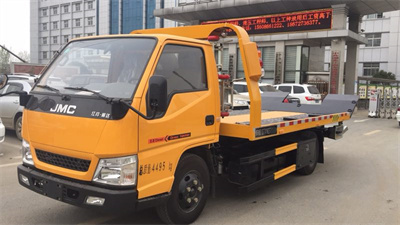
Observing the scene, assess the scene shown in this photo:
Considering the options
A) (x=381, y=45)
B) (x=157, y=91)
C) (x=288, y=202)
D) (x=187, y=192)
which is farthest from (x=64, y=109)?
(x=381, y=45)

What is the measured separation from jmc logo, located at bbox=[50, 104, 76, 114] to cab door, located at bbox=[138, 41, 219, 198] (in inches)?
28.8

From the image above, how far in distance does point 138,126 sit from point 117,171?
47 centimetres

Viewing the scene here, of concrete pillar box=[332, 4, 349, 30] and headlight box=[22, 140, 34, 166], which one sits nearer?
headlight box=[22, 140, 34, 166]

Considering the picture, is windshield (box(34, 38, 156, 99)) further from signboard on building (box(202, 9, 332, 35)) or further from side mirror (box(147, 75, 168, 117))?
signboard on building (box(202, 9, 332, 35))

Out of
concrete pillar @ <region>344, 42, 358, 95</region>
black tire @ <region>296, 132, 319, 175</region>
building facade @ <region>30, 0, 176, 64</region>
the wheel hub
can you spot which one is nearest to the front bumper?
the wheel hub

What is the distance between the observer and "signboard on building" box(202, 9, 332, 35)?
2144cm

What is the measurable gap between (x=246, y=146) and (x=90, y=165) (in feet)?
8.25

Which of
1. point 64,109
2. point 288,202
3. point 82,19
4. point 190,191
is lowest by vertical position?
point 288,202

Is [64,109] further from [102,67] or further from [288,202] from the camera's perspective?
[288,202]

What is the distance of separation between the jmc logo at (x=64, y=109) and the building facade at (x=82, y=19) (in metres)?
56.0

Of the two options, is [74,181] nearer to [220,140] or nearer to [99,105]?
[99,105]

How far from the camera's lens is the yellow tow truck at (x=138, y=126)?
329 centimetres

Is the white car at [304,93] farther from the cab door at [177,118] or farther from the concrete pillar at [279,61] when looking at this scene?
the cab door at [177,118]

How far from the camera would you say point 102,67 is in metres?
3.81
